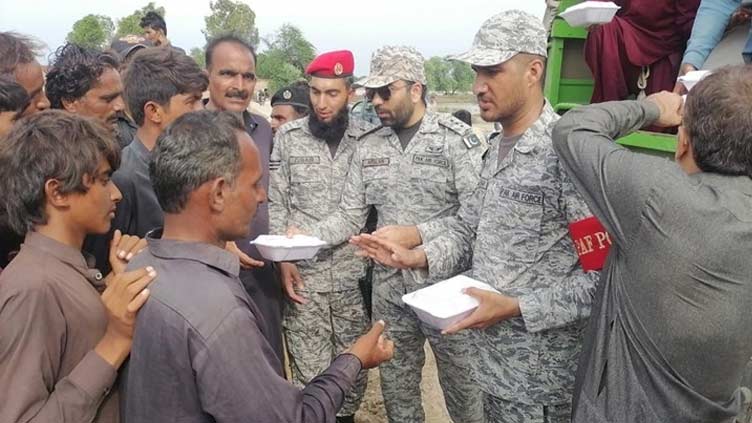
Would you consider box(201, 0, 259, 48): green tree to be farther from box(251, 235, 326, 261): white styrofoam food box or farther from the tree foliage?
box(251, 235, 326, 261): white styrofoam food box

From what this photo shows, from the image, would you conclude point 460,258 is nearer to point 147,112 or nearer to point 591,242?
point 591,242

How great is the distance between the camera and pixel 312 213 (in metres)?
3.24

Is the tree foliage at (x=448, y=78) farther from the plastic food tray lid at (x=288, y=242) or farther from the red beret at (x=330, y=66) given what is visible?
the plastic food tray lid at (x=288, y=242)

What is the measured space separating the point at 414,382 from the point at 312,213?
1178 mm

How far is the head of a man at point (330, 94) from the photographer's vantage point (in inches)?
129

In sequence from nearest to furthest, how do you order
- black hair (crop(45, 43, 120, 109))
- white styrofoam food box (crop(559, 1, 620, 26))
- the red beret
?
white styrofoam food box (crop(559, 1, 620, 26)) < black hair (crop(45, 43, 120, 109)) < the red beret

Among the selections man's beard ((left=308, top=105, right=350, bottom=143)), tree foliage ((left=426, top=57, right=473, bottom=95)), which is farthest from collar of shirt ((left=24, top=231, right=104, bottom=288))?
tree foliage ((left=426, top=57, right=473, bottom=95))

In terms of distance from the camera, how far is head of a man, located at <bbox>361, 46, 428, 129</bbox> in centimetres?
308

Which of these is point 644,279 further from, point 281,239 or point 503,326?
point 281,239

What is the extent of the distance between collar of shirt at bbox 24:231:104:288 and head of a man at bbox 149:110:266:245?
0.34m

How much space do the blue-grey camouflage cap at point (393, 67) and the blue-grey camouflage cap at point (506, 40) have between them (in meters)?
1.13

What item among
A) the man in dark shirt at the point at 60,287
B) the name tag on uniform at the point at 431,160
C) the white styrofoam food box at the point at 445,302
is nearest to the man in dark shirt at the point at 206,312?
the man in dark shirt at the point at 60,287

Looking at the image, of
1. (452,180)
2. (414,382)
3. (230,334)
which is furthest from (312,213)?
(230,334)

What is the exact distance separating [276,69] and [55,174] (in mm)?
46028
